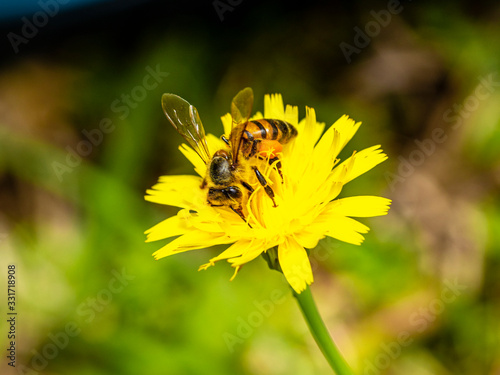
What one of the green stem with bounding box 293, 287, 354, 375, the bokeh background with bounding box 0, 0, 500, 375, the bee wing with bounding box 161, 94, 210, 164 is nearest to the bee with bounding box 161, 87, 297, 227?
the bee wing with bounding box 161, 94, 210, 164

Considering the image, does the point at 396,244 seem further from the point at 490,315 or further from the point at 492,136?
the point at 492,136

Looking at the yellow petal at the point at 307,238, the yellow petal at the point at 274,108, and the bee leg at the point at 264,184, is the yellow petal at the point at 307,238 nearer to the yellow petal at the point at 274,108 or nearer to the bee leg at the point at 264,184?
the bee leg at the point at 264,184

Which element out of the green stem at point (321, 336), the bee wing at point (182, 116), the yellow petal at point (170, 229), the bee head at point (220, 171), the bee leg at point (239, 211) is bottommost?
the green stem at point (321, 336)

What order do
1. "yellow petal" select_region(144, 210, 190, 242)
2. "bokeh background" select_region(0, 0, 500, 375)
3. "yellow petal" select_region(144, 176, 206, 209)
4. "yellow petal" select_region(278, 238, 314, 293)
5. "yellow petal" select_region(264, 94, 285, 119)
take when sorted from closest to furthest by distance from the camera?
"yellow petal" select_region(278, 238, 314, 293)
"yellow petal" select_region(144, 210, 190, 242)
"yellow petal" select_region(144, 176, 206, 209)
"yellow petal" select_region(264, 94, 285, 119)
"bokeh background" select_region(0, 0, 500, 375)

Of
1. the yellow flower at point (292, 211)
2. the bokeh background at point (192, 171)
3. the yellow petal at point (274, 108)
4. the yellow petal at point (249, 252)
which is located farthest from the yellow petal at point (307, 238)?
the bokeh background at point (192, 171)

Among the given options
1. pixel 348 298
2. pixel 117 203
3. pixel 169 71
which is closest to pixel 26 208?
pixel 117 203

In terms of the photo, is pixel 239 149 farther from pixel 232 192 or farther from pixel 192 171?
pixel 192 171

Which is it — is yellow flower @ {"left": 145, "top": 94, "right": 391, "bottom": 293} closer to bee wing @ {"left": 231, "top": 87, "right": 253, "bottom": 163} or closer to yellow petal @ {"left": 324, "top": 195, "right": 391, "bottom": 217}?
yellow petal @ {"left": 324, "top": 195, "right": 391, "bottom": 217}

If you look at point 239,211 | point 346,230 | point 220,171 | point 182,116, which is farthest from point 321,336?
point 182,116
